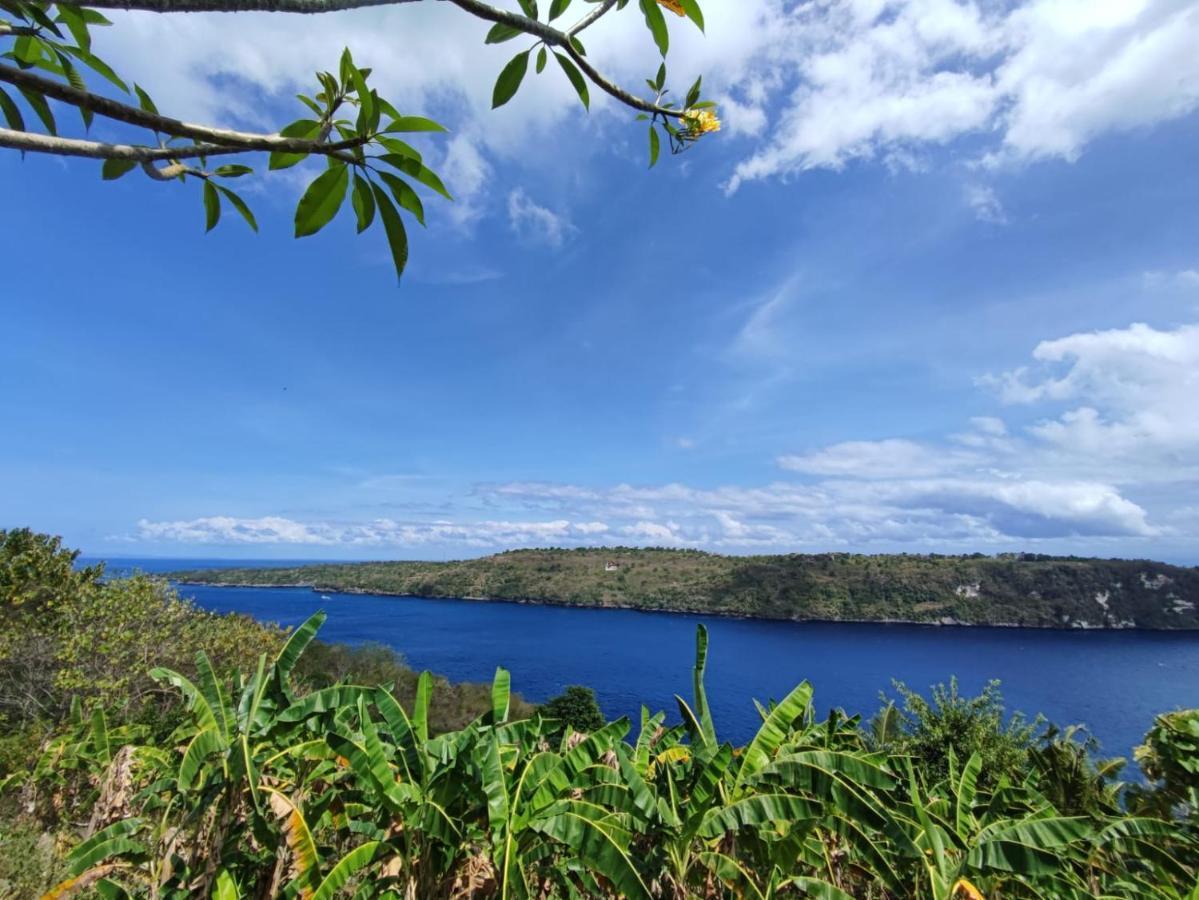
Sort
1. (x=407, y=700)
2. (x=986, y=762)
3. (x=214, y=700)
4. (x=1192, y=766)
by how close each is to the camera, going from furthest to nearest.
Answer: (x=407, y=700), (x=986, y=762), (x=1192, y=766), (x=214, y=700)

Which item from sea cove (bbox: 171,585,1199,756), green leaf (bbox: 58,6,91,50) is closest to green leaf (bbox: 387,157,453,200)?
green leaf (bbox: 58,6,91,50)

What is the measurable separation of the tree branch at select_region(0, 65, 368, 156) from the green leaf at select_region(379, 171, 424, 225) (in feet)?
0.25

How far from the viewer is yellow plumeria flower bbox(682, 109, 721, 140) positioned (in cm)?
179

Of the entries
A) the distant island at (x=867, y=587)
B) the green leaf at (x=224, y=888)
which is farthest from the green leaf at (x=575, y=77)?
the distant island at (x=867, y=587)

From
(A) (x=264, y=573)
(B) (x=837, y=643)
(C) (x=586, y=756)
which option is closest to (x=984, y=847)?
(C) (x=586, y=756)

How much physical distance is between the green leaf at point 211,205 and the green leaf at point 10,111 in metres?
0.46

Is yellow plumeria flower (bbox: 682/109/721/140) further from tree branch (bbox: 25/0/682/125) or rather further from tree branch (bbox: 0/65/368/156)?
tree branch (bbox: 0/65/368/156)

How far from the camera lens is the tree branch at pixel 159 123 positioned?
3.41 feet

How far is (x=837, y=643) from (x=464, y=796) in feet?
314

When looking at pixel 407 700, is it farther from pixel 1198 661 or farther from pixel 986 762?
pixel 1198 661

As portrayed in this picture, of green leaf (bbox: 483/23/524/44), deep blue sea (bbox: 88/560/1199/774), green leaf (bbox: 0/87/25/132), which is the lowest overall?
deep blue sea (bbox: 88/560/1199/774)

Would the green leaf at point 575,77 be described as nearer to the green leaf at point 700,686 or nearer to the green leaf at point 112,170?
the green leaf at point 112,170

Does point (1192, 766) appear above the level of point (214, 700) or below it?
below

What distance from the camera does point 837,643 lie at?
86.9 metres
